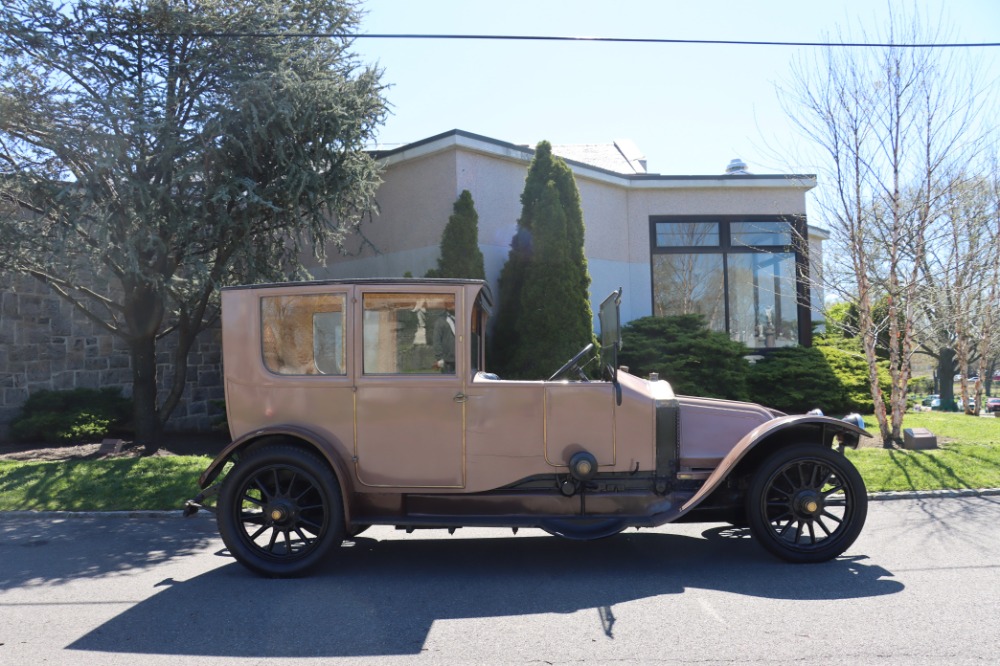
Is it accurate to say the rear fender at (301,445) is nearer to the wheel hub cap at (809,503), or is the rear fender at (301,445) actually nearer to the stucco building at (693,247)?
the wheel hub cap at (809,503)

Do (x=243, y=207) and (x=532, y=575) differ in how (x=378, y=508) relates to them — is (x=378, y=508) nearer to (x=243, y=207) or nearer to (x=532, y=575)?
(x=532, y=575)

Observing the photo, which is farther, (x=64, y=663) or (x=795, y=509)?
(x=795, y=509)

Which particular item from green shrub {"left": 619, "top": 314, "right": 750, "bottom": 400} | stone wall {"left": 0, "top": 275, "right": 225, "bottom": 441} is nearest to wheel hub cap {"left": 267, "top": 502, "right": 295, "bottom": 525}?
green shrub {"left": 619, "top": 314, "right": 750, "bottom": 400}

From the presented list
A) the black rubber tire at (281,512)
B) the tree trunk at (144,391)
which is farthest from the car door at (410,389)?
the tree trunk at (144,391)

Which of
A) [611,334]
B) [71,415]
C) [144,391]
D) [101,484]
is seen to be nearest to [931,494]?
[611,334]

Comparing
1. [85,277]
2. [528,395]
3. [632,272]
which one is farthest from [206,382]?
[528,395]

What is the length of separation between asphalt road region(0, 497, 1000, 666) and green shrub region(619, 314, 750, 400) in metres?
5.74

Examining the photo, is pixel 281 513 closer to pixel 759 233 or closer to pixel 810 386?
pixel 810 386

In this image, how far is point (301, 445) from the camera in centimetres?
537

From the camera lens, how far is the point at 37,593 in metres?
4.98

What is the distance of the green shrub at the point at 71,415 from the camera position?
11.5 m

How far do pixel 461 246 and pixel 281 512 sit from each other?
675 cm

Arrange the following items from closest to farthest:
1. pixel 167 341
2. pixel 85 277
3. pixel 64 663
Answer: pixel 64 663
pixel 85 277
pixel 167 341

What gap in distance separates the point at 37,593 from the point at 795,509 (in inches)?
200
